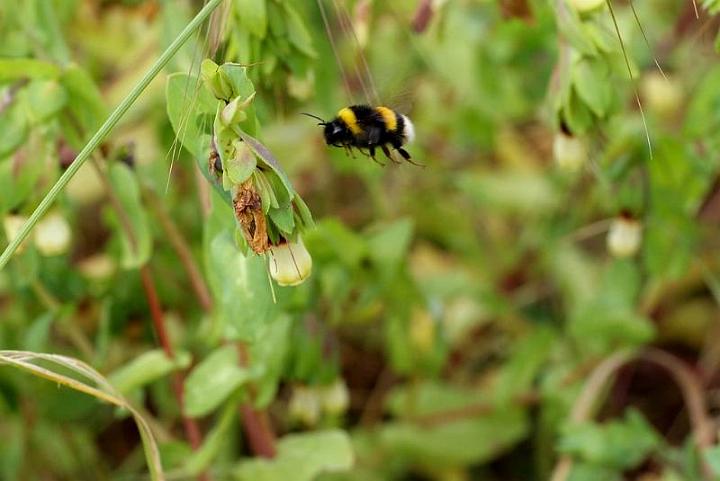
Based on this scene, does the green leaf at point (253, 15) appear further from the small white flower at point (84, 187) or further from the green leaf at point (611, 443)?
the small white flower at point (84, 187)

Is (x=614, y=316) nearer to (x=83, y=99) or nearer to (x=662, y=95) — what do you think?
(x=662, y=95)

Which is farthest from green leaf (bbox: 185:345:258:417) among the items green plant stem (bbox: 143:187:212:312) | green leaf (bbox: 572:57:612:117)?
green leaf (bbox: 572:57:612:117)

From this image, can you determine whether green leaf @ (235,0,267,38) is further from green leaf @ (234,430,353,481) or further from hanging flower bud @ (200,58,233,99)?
green leaf @ (234,430,353,481)

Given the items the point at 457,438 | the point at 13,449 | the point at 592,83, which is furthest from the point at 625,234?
the point at 13,449

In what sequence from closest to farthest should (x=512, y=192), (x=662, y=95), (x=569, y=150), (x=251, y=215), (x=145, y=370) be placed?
(x=251, y=215)
(x=569, y=150)
(x=145, y=370)
(x=662, y=95)
(x=512, y=192)

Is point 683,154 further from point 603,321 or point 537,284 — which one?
point 537,284

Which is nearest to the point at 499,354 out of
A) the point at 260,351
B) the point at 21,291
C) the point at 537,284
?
the point at 537,284

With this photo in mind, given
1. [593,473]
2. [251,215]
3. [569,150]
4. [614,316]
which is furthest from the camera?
[614,316]

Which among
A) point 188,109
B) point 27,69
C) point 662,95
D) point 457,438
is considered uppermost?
point 27,69
